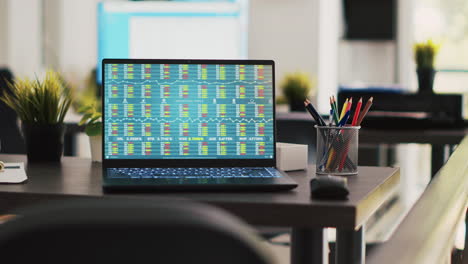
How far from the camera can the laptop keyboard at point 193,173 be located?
1.31 meters

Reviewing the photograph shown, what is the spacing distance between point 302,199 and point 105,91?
54 cm

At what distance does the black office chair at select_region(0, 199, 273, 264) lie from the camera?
431mm

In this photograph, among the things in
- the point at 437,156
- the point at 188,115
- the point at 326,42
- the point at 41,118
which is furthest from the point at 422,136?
the point at 326,42

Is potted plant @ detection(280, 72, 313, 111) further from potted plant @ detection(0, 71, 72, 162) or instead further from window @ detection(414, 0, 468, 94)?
window @ detection(414, 0, 468, 94)

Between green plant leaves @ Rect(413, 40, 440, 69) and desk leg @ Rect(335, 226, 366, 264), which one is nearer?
desk leg @ Rect(335, 226, 366, 264)

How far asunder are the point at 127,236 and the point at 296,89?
2.72 meters

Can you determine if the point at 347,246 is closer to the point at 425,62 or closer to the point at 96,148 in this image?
the point at 96,148

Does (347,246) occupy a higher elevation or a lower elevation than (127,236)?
lower

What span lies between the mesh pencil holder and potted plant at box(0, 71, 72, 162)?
667 mm

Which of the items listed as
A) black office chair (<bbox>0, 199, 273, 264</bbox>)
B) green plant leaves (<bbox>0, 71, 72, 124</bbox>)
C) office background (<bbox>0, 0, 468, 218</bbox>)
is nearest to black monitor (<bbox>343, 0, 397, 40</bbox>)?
office background (<bbox>0, 0, 468, 218</bbox>)

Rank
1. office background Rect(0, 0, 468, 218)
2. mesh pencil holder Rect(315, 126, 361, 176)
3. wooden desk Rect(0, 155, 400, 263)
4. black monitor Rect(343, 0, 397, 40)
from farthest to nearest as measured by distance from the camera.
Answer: black monitor Rect(343, 0, 397, 40) → office background Rect(0, 0, 468, 218) → mesh pencil holder Rect(315, 126, 361, 176) → wooden desk Rect(0, 155, 400, 263)

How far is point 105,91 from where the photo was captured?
1.46 m

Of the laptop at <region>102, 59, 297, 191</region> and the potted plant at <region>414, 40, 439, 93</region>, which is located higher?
the potted plant at <region>414, 40, 439, 93</region>

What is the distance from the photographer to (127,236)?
1.44 ft
